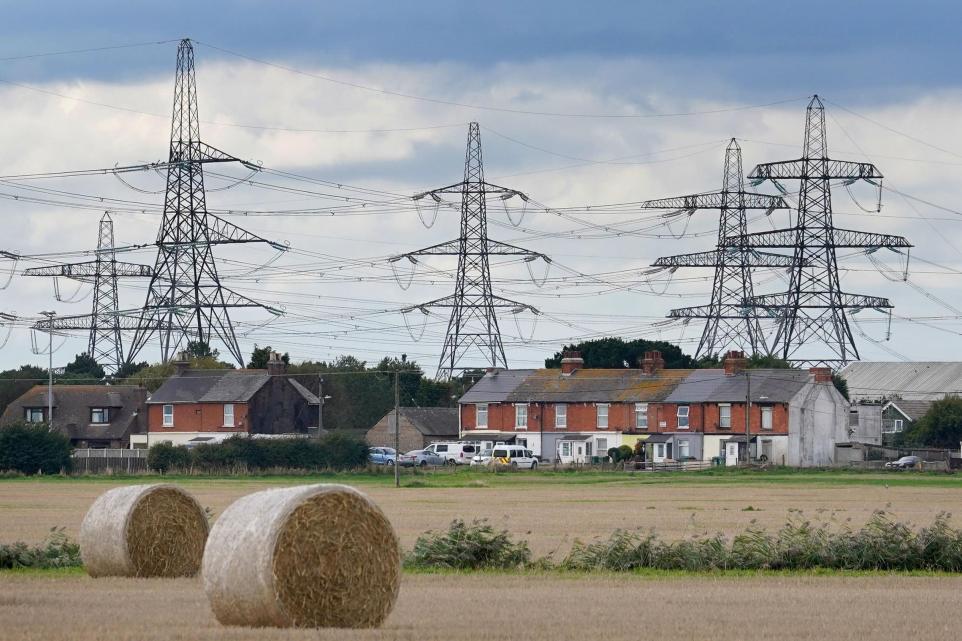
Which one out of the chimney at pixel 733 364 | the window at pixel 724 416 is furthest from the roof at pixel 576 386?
the window at pixel 724 416

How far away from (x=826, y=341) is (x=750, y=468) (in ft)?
121

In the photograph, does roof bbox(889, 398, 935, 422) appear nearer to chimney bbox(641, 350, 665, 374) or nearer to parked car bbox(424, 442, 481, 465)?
chimney bbox(641, 350, 665, 374)

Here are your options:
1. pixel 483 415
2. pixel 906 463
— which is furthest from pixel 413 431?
pixel 906 463

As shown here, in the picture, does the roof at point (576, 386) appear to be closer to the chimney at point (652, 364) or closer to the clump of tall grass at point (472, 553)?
the chimney at point (652, 364)

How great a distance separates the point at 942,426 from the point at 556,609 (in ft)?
382

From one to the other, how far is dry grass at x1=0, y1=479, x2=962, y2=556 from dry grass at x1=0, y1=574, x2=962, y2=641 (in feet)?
25.6

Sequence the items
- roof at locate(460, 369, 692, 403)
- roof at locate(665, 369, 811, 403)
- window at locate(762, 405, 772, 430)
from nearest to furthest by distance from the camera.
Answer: window at locate(762, 405, 772, 430)
roof at locate(665, 369, 811, 403)
roof at locate(460, 369, 692, 403)

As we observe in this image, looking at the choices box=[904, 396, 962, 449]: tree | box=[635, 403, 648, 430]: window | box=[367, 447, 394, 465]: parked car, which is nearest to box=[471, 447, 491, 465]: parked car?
box=[367, 447, 394, 465]: parked car

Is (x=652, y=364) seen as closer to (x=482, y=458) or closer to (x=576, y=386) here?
(x=576, y=386)

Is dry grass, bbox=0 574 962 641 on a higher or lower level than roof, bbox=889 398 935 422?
lower

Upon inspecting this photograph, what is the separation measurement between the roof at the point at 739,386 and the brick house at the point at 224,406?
30659 mm

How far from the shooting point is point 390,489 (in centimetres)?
7762

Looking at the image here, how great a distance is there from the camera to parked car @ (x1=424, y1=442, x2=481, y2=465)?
380ft

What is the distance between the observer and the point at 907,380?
190750 mm
